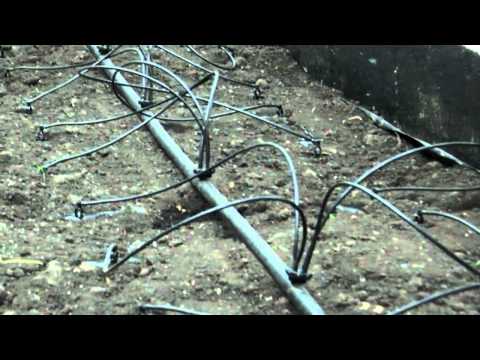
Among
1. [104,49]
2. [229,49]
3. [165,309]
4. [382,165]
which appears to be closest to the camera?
[165,309]

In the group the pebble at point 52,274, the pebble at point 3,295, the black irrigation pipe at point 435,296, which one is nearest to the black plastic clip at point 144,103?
the pebble at point 52,274

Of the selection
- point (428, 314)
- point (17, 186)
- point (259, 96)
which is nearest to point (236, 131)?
point (259, 96)

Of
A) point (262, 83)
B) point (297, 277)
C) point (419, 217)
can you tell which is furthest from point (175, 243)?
point (262, 83)

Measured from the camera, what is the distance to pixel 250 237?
1722mm

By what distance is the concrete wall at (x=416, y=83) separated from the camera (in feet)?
6.72

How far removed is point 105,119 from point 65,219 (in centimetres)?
58

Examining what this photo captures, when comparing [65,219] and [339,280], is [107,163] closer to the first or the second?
[65,219]

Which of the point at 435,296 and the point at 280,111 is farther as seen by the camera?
the point at 280,111

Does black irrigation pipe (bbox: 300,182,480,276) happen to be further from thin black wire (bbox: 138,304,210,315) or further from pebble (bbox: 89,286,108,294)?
pebble (bbox: 89,286,108,294)

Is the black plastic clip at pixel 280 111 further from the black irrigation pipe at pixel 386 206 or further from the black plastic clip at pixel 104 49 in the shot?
the black irrigation pipe at pixel 386 206

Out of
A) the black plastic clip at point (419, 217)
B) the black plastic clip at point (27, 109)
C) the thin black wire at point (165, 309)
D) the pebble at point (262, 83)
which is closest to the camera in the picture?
the thin black wire at point (165, 309)

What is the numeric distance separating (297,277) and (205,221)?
429 millimetres

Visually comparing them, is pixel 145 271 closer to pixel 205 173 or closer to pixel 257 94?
pixel 205 173

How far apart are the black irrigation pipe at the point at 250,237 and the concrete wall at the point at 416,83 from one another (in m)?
0.80
